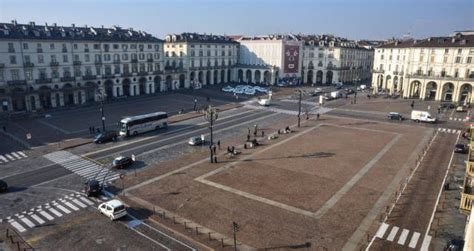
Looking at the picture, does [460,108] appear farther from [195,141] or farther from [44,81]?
[44,81]

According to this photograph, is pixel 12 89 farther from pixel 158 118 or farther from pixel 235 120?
pixel 235 120

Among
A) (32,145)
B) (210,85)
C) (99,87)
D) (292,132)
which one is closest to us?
(32,145)

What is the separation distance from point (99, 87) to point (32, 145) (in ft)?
127

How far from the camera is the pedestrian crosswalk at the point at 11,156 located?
44.5 meters

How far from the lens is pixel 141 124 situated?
57.5m

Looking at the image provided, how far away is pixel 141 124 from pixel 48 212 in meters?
28.3

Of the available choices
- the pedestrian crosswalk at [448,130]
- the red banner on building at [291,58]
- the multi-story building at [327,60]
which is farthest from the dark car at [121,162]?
the multi-story building at [327,60]

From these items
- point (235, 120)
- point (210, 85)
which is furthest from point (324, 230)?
point (210, 85)

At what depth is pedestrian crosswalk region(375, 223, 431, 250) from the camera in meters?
25.3

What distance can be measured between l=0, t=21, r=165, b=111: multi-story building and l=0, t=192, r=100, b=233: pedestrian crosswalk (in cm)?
3219

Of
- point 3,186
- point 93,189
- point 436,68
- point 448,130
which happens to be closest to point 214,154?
point 93,189

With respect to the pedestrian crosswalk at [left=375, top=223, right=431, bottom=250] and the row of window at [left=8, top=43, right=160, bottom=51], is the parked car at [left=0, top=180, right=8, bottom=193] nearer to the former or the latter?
the pedestrian crosswalk at [left=375, top=223, right=431, bottom=250]

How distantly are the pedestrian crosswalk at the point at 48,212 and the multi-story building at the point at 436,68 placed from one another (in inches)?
3657

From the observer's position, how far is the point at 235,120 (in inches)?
2734
